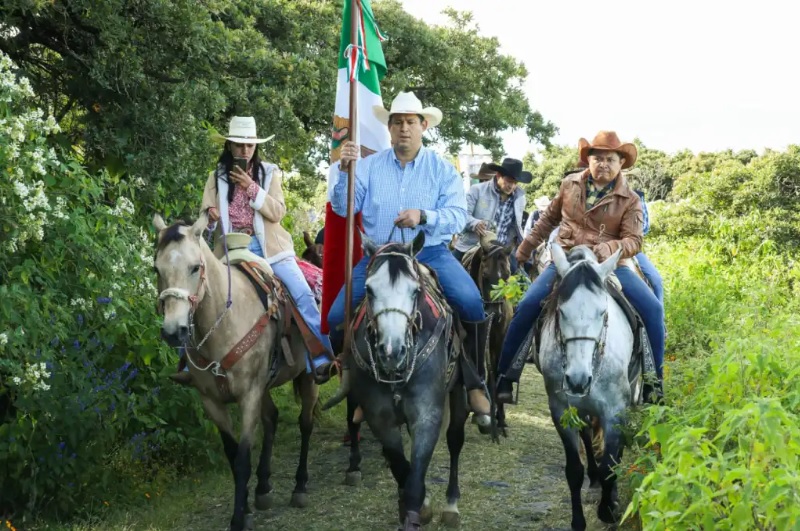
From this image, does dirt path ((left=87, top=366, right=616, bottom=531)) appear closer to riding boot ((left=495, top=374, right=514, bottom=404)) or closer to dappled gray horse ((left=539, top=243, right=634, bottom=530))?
dappled gray horse ((left=539, top=243, right=634, bottom=530))

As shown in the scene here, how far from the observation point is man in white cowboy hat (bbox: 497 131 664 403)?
6.48 metres

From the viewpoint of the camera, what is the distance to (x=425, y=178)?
636cm

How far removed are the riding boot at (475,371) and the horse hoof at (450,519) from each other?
2.61ft

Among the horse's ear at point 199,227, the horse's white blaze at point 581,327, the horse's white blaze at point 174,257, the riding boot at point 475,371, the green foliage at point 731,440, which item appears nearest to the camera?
the green foliage at point 731,440

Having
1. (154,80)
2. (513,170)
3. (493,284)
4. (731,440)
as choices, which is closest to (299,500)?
(493,284)

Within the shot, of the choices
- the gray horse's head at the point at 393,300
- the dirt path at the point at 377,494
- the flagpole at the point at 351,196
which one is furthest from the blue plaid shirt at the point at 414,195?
the dirt path at the point at 377,494

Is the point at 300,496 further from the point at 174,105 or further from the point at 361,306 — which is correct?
the point at 174,105

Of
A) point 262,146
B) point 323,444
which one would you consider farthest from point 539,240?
point 262,146

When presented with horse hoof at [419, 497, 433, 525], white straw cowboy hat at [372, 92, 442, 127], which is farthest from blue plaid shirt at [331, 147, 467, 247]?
horse hoof at [419, 497, 433, 525]

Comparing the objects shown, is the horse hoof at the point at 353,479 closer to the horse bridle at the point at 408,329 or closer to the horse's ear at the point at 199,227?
the horse bridle at the point at 408,329

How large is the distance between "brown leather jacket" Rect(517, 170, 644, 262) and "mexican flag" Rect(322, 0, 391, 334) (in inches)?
61.4

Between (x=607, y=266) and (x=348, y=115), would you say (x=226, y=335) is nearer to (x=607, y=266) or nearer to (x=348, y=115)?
(x=348, y=115)

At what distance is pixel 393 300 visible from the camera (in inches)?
212

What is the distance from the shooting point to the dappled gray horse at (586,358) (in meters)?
5.48
